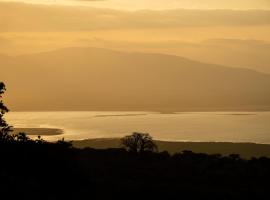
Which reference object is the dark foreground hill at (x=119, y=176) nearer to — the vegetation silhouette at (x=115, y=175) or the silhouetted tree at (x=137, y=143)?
the vegetation silhouette at (x=115, y=175)

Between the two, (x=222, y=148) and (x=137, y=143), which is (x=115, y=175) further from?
(x=222, y=148)

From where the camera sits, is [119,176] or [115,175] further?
[115,175]

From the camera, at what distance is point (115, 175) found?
146 ft

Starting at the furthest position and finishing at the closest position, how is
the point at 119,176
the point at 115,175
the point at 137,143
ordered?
the point at 137,143 → the point at 115,175 → the point at 119,176

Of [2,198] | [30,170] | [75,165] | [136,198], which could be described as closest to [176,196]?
[136,198]

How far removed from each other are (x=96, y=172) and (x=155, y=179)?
16.7 feet

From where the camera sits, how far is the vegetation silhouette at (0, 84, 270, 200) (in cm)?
2625

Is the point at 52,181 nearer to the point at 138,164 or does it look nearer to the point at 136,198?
the point at 136,198

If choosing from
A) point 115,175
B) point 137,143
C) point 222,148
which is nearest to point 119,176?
point 115,175

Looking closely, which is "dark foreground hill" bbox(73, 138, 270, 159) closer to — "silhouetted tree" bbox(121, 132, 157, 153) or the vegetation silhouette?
"silhouetted tree" bbox(121, 132, 157, 153)

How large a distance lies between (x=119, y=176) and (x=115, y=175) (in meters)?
0.46

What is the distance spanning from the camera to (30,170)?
26547 millimetres

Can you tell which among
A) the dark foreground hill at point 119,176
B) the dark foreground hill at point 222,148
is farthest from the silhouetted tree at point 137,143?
the dark foreground hill at point 222,148

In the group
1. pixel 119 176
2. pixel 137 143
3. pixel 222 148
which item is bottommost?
pixel 119 176
